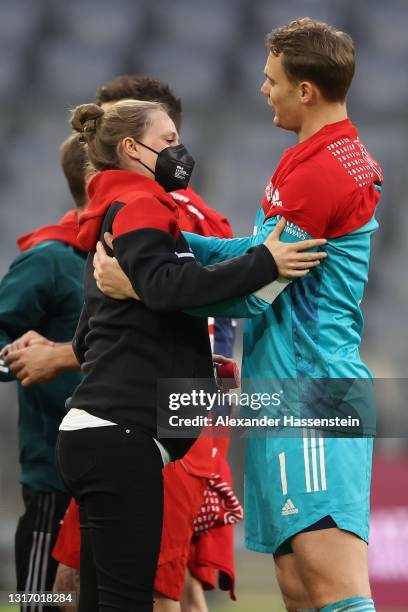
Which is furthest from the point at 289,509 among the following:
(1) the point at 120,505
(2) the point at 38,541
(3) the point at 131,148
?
(2) the point at 38,541

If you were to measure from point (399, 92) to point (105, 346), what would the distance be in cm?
723

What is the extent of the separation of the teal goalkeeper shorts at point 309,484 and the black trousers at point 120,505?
28 centimetres

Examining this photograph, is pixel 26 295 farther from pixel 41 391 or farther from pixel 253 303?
pixel 253 303

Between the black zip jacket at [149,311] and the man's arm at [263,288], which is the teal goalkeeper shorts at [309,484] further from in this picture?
the man's arm at [263,288]

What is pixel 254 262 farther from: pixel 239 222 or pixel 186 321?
pixel 239 222

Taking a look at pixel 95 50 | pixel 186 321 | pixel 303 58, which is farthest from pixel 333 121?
pixel 95 50

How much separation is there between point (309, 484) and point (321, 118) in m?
0.88

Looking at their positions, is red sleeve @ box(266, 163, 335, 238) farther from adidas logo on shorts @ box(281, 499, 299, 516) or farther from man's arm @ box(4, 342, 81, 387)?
man's arm @ box(4, 342, 81, 387)

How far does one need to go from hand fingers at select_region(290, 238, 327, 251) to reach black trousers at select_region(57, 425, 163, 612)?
1.73 feet

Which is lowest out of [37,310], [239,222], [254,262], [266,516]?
[266,516]

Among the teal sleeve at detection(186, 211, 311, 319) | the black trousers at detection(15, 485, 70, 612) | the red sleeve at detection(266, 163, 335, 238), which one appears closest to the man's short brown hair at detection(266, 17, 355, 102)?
the red sleeve at detection(266, 163, 335, 238)

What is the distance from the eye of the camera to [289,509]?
224 cm

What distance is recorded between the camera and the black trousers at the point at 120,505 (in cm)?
208

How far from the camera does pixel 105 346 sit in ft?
7.29
